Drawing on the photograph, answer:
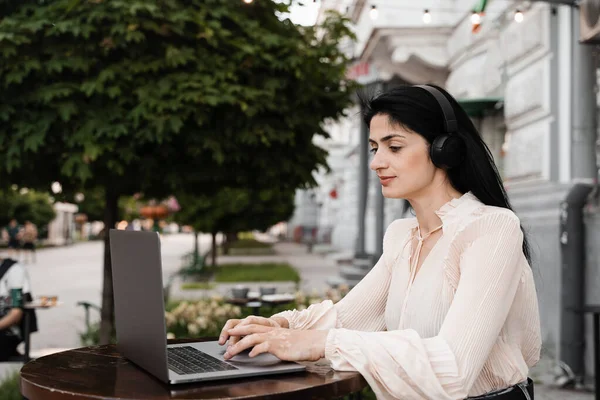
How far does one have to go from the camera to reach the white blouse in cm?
167

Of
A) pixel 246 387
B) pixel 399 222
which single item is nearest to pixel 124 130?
pixel 399 222

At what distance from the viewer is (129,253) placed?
1.76 meters

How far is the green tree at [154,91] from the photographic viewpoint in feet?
15.4

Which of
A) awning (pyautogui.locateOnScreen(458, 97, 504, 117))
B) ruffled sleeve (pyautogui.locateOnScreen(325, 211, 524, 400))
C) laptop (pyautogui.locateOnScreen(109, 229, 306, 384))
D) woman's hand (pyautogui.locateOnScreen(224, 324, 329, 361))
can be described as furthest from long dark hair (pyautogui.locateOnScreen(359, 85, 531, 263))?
awning (pyautogui.locateOnScreen(458, 97, 504, 117))

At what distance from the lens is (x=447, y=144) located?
1941 mm

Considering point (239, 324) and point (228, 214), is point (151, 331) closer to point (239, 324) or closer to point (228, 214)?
point (239, 324)

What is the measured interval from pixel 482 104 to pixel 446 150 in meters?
7.08

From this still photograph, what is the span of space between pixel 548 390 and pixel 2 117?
4.72 m

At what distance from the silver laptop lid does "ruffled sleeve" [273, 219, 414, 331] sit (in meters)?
0.55

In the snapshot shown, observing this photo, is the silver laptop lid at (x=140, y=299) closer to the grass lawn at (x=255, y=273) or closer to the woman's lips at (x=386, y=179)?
the woman's lips at (x=386, y=179)

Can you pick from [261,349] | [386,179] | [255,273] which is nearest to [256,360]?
[261,349]

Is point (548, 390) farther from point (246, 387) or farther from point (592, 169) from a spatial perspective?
point (246, 387)

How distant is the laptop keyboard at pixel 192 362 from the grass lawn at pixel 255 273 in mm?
12923

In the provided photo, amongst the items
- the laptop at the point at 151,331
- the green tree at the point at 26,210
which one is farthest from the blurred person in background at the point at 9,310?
the green tree at the point at 26,210
